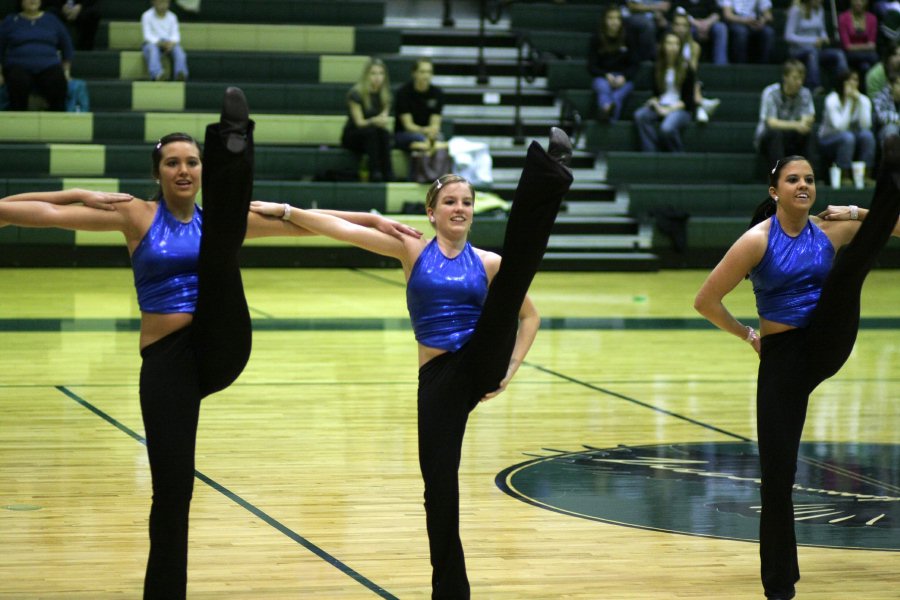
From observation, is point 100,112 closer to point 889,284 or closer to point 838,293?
point 889,284

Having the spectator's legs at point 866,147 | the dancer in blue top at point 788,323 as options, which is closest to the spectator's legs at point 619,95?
the spectator's legs at point 866,147

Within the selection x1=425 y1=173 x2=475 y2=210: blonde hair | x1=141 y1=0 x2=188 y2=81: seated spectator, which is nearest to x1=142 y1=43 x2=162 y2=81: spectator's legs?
x1=141 y1=0 x2=188 y2=81: seated spectator

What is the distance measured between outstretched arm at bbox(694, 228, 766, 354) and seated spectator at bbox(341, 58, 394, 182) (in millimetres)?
10115

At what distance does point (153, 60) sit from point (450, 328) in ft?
39.0

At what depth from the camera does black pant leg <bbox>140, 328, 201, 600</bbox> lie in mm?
4223

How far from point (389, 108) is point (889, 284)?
5.75m

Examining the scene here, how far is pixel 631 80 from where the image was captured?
54.2 feet

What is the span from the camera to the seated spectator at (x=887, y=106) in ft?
53.6

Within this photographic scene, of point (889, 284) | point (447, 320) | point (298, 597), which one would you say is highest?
Answer: point (447, 320)

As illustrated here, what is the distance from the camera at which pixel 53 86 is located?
14.9 m

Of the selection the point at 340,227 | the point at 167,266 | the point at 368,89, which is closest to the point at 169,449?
the point at 167,266

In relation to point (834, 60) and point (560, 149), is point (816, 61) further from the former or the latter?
point (560, 149)

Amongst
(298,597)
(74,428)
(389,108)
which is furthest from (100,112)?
(298,597)

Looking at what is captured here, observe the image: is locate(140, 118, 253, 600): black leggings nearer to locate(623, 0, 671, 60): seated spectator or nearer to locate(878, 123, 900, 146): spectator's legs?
locate(623, 0, 671, 60): seated spectator
